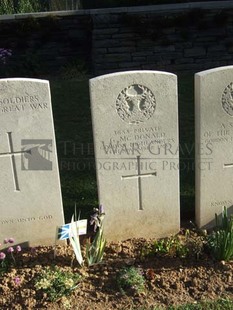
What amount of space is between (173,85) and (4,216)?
174 cm

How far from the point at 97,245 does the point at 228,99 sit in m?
1.57

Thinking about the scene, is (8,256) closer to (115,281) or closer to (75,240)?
(75,240)

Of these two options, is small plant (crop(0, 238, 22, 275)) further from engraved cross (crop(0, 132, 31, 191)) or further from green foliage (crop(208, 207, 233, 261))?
green foliage (crop(208, 207, 233, 261))

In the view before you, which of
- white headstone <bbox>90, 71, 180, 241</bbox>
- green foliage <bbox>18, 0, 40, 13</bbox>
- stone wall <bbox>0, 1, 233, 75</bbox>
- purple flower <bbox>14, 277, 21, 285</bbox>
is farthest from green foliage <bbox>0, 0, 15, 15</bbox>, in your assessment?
purple flower <bbox>14, 277, 21, 285</bbox>

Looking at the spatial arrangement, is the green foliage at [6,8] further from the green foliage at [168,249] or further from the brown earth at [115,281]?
the green foliage at [168,249]

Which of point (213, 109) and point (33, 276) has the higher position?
point (213, 109)

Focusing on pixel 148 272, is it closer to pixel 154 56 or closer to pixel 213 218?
pixel 213 218

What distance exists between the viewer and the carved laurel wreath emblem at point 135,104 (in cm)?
367

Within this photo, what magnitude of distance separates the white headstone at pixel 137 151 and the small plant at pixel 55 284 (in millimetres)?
709

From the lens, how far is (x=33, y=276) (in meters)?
3.65

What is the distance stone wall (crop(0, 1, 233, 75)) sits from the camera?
29.1 ft

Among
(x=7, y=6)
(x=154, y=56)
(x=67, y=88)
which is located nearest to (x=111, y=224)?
(x=67, y=88)

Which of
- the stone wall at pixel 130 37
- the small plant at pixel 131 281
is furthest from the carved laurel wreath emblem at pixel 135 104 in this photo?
the stone wall at pixel 130 37

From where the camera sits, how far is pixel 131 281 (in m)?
3.50
